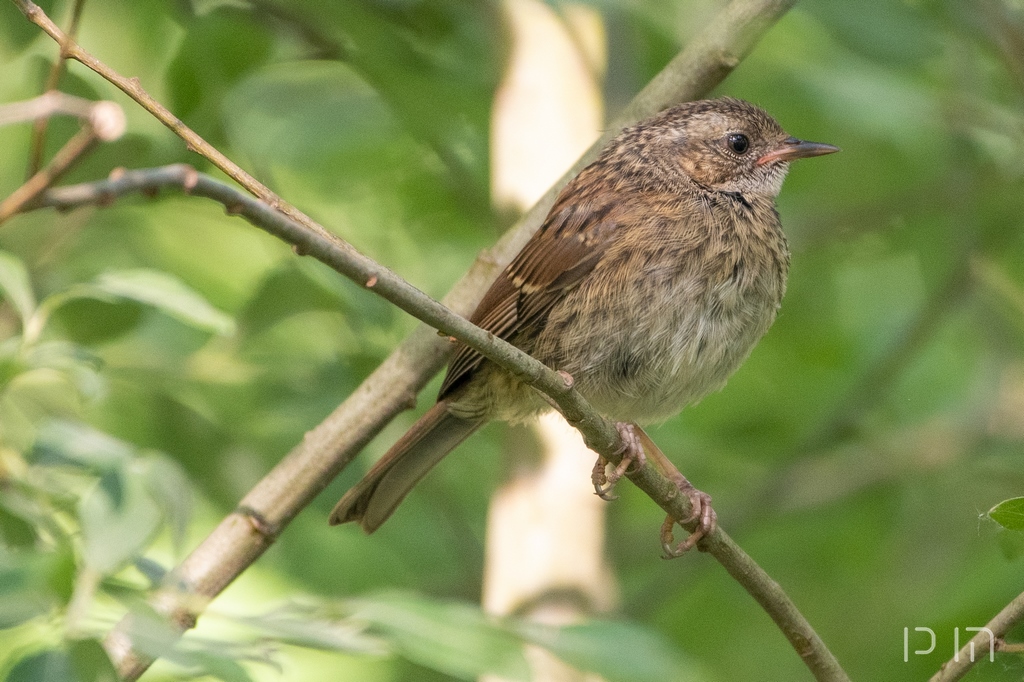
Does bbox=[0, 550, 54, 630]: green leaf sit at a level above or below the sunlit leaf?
below

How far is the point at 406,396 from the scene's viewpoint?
11.4 ft

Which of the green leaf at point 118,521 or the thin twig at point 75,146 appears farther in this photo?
the green leaf at point 118,521

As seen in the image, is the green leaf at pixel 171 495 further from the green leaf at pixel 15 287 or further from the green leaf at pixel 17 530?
the green leaf at pixel 15 287

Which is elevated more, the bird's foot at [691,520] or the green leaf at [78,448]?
the bird's foot at [691,520]

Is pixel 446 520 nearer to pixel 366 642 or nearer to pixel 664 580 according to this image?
pixel 664 580

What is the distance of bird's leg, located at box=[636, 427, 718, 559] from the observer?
3.24 meters

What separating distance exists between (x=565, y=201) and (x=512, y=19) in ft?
3.89

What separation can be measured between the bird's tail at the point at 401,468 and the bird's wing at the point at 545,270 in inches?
11.7

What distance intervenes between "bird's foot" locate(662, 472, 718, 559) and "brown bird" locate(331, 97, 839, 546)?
0.01 metres

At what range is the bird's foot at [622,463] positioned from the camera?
9.61 ft

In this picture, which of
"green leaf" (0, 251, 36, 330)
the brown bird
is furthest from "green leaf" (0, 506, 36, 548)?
the brown bird

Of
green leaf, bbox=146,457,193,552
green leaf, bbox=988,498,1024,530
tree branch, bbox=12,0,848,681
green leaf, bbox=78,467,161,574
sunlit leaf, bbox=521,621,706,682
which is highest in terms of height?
tree branch, bbox=12,0,848,681

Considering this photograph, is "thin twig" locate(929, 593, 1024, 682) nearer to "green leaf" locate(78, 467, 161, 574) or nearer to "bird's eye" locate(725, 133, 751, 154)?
"green leaf" locate(78, 467, 161, 574)

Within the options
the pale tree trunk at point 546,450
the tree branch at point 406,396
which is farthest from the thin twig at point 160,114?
the pale tree trunk at point 546,450
